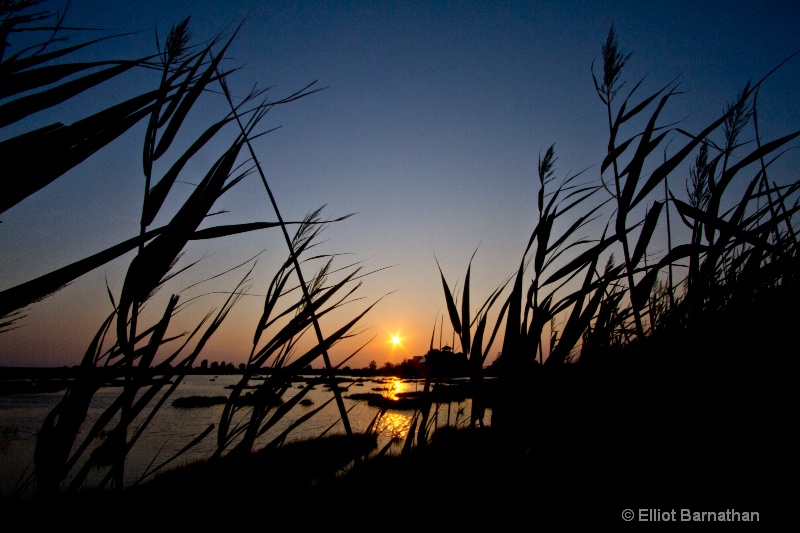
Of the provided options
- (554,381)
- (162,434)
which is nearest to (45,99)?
(554,381)

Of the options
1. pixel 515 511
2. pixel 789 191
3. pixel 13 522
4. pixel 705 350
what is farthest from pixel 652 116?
pixel 13 522

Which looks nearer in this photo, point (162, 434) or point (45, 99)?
point (45, 99)

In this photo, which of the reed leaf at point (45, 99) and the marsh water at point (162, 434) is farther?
the marsh water at point (162, 434)

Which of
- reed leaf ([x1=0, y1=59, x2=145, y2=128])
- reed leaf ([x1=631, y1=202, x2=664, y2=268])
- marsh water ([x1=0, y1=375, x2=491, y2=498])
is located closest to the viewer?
reed leaf ([x1=0, y1=59, x2=145, y2=128])

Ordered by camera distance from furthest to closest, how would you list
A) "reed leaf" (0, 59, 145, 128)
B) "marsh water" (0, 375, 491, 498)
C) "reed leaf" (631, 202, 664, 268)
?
"marsh water" (0, 375, 491, 498) → "reed leaf" (631, 202, 664, 268) → "reed leaf" (0, 59, 145, 128)

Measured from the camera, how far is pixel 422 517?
1516 mm

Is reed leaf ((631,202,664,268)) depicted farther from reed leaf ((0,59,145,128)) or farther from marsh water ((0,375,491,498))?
marsh water ((0,375,491,498))

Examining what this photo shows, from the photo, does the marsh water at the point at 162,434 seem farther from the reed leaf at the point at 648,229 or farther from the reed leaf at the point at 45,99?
the reed leaf at the point at 45,99

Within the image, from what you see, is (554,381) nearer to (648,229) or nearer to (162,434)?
(648,229)

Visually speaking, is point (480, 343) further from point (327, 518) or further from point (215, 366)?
point (215, 366)

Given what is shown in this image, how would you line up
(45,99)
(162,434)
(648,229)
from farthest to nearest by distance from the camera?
(162,434)
(648,229)
(45,99)

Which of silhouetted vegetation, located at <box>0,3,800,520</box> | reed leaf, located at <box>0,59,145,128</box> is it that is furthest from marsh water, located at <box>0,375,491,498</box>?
reed leaf, located at <box>0,59,145,128</box>

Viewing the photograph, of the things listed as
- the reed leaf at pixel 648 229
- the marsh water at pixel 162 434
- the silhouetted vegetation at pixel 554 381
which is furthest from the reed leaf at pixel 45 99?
the marsh water at pixel 162 434

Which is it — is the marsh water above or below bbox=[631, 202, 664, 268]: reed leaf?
below
